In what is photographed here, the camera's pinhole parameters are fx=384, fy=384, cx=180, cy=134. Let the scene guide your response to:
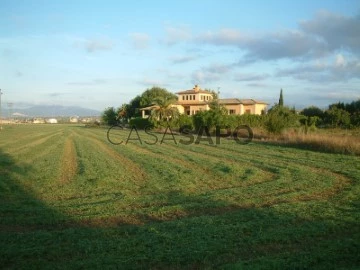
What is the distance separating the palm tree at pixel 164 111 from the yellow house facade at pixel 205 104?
822 centimetres

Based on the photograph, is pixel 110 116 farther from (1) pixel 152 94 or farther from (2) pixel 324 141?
(2) pixel 324 141

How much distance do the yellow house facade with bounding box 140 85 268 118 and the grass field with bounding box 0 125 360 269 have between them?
53.6m

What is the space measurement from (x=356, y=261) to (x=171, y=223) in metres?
3.51

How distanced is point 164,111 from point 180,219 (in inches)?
1969

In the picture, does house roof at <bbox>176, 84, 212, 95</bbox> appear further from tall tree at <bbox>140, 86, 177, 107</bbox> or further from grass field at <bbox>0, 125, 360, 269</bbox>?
grass field at <bbox>0, 125, 360, 269</bbox>

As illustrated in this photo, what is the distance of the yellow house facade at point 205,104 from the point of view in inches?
2793

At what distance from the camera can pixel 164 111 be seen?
190 feet

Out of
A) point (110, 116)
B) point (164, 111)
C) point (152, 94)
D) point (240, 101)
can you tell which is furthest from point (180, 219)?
point (110, 116)

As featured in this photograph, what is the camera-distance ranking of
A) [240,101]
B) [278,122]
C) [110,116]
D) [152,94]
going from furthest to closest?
1. [110,116]
2. [152,94]
3. [240,101]
4. [278,122]

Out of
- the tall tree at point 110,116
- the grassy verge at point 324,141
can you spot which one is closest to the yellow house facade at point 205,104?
the tall tree at point 110,116

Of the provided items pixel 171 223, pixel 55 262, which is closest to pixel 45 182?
pixel 171 223

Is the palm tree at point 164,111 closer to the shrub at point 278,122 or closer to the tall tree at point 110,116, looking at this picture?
the shrub at point 278,122

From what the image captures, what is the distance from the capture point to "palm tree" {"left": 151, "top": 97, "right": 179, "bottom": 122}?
57125mm

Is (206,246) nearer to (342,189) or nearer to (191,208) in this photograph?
(191,208)
